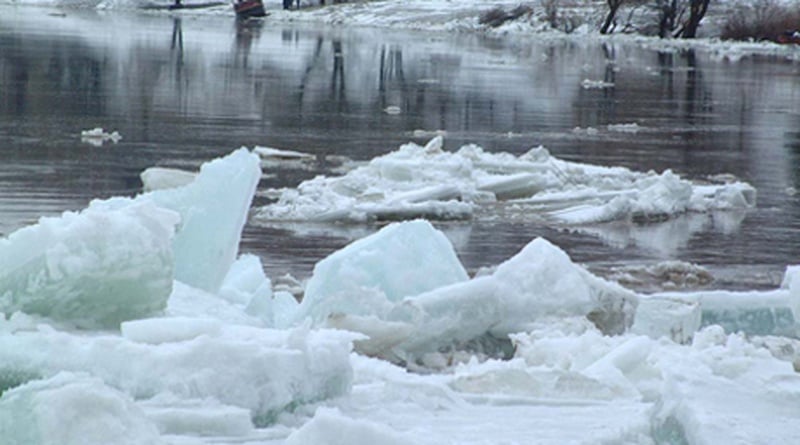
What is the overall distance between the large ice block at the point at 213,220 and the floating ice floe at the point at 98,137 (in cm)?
853

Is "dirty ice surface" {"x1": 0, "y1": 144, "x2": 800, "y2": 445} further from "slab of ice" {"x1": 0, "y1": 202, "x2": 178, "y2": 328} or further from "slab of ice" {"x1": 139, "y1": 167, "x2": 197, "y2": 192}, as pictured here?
"slab of ice" {"x1": 139, "y1": 167, "x2": 197, "y2": 192}

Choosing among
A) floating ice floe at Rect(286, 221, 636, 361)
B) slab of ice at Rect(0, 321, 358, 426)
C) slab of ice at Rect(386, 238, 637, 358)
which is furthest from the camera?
slab of ice at Rect(386, 238, 637, 358)

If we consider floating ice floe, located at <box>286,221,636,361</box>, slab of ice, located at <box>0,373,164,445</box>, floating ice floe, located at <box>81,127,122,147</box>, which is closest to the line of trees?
floating ice floe, located at <box>81,127,122,147</box>

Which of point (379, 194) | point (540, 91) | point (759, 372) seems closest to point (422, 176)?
point (379, 194)

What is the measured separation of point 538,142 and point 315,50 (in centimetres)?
2306

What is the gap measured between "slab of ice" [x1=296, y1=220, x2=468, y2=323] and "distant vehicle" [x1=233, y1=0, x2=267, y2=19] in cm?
6637

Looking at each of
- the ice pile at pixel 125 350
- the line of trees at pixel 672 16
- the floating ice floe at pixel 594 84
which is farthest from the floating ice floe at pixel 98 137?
the line of trees at pixel 672 16

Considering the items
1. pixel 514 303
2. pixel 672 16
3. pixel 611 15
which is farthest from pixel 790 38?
pixel 514 303

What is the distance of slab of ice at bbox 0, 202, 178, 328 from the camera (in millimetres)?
4445

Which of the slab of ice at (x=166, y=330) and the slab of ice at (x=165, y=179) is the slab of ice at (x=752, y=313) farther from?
the slab of ice at (x=165, y=179)

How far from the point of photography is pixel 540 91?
25.8 metres

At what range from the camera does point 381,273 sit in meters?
6.13

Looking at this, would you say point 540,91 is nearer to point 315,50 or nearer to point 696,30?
point 315,50

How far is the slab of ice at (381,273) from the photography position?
5.72 metres
